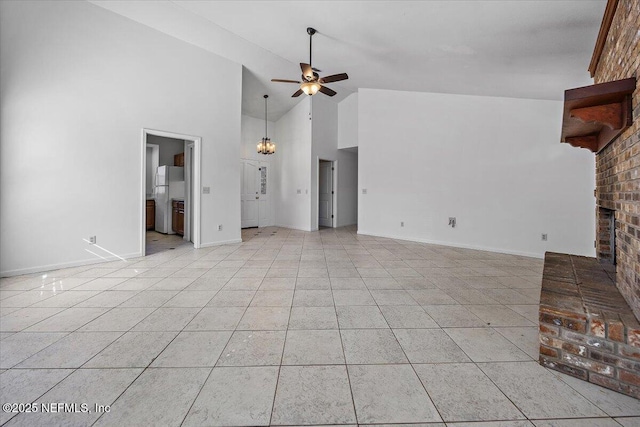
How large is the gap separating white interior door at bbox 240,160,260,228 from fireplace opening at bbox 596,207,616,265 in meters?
7.00

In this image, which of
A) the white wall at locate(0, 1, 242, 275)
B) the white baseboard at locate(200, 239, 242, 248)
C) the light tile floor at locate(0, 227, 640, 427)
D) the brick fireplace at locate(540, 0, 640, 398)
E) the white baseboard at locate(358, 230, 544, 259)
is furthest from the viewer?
the white baseboard at locate(200, 239, 242, 248)

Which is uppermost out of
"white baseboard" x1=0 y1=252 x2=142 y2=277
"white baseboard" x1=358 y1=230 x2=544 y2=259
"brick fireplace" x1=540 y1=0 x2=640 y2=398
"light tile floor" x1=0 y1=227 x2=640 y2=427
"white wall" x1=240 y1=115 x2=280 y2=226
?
"white wall" x1=240 y1=115 x2=280 y2=226

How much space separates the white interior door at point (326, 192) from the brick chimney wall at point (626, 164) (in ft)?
19.9

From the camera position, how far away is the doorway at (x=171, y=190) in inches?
179

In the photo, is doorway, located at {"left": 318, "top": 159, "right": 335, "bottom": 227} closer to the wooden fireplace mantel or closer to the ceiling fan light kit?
the ceiling fan light kit

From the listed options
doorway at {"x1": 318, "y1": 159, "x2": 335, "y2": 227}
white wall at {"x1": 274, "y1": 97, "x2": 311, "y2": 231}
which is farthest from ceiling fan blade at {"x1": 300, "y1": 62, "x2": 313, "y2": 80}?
doorway at {"x1": 318, "y1": 159, "x2": 335, "y2": 227}

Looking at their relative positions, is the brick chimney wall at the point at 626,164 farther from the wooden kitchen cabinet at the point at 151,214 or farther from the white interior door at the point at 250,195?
the wooden kitchen cabinet at the point at 151,214

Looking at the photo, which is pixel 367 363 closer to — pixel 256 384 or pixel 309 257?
pixel 256 384

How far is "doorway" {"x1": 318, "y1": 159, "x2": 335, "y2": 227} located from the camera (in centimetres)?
774

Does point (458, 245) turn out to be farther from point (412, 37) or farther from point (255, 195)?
point (255, 195)

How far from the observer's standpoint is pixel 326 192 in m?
7.92

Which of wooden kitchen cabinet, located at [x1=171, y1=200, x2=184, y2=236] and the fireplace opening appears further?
wooden kitchen cabinet, located at [x1=171, y1=200, x2=184, y2=236]

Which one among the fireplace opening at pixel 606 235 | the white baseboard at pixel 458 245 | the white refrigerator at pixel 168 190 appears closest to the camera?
the fireplace opening at pixel 606 235

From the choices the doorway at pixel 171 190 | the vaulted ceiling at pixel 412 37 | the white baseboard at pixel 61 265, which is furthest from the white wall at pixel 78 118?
the vaulted ceiling at pixel 412 37
